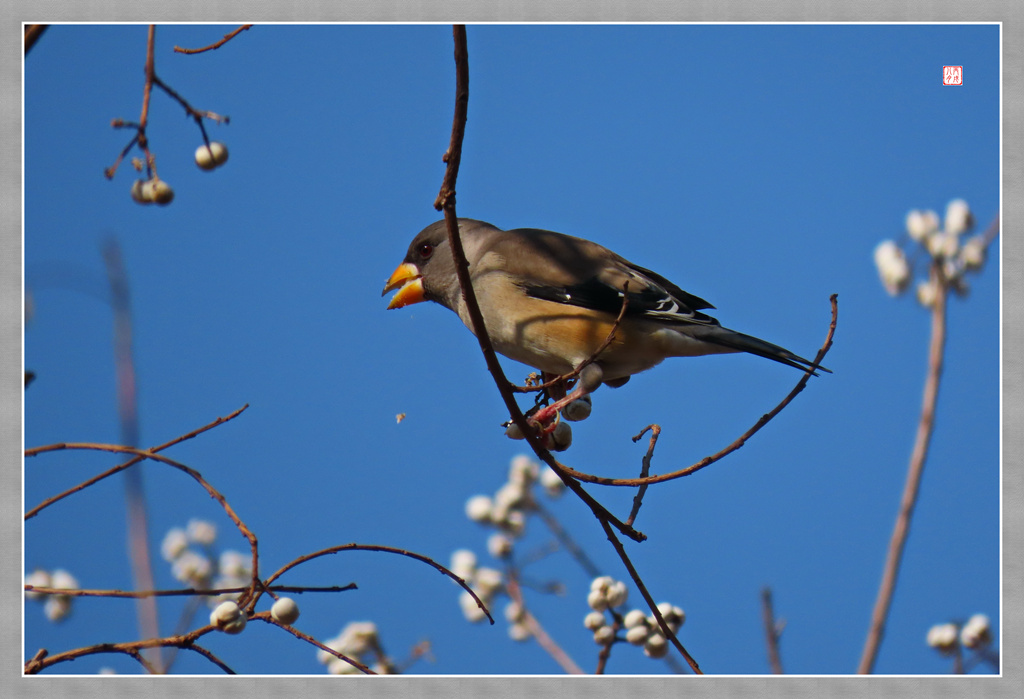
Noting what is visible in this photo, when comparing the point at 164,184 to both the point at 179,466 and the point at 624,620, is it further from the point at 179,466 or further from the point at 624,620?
the point at 624,620

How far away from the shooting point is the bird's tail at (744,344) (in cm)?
343

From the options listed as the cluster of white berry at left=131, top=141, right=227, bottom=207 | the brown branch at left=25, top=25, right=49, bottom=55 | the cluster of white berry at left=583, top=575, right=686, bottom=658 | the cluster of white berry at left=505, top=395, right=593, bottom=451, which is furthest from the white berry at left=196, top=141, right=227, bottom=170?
the cluster of white berry at left=583, top=575, right=686, bottom=658

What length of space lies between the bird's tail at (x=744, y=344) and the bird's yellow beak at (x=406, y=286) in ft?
5.08

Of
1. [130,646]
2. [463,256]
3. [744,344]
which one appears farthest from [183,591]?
[744,344]

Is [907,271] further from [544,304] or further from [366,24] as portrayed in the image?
[366,24]

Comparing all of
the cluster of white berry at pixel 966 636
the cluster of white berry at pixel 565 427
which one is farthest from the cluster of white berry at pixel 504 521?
the cluster of white berry at pixel 966 636

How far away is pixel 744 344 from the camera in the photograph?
12.0ft

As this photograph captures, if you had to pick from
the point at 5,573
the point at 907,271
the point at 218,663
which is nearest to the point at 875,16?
the point at 907,271

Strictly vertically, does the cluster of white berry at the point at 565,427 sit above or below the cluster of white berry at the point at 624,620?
above

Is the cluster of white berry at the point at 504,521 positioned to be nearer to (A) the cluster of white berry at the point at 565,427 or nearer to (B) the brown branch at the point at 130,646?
(A) the cluster of white berry at the point at 565,427

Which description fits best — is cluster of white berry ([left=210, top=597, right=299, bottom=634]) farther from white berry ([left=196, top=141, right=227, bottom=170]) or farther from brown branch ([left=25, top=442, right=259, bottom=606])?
white berry ([left=196, top=141, right=227, bottom=170])

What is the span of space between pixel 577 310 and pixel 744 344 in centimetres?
84

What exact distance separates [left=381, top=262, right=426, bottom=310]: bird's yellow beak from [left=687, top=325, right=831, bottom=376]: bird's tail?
1548 millimetres

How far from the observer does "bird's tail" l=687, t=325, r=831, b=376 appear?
343cm
